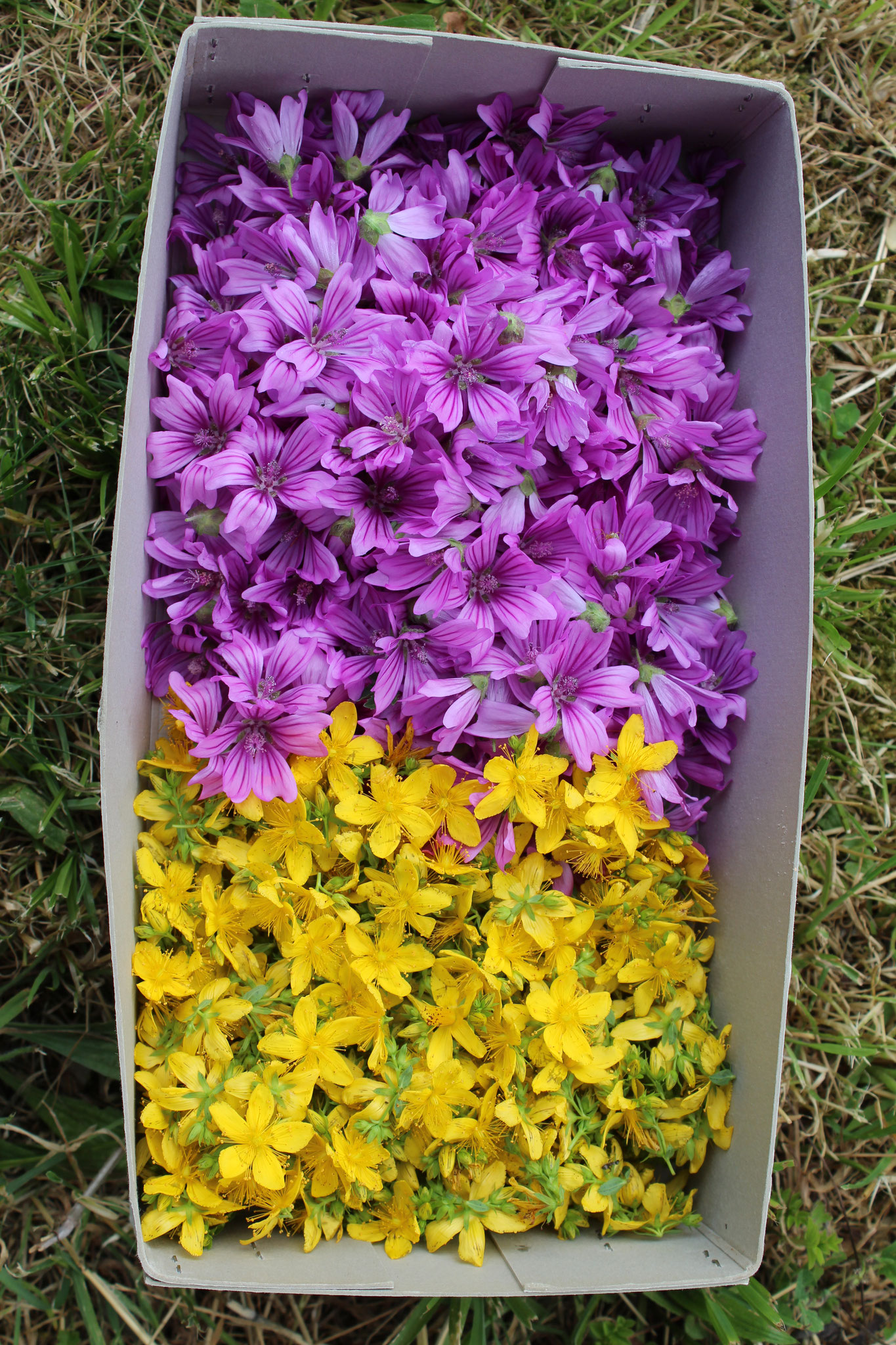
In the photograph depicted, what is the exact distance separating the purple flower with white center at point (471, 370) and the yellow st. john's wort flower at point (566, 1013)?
572 millimetres

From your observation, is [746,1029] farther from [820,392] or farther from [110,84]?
[110,84]

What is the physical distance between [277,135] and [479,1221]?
1182 millimetres

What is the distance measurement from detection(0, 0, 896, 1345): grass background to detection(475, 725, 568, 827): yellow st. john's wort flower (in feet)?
1.68

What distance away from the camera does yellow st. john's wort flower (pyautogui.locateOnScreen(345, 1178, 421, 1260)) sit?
0.99 m

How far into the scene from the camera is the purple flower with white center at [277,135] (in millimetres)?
1054

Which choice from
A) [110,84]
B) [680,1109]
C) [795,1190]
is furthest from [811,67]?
[795,1190]

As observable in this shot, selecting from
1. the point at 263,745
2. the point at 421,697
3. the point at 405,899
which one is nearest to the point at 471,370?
the point at 421,697

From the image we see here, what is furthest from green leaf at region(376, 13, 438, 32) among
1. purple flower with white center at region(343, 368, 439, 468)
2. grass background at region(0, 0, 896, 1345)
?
purple flower with white center at region(343, 368, 439, 468)

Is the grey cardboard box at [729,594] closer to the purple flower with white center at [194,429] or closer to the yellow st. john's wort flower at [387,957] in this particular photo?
the purple flower with white center at [194,429]

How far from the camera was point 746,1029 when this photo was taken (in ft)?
3.62

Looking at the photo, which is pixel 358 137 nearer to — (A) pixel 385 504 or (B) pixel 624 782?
Result: (A) pixel 385 504

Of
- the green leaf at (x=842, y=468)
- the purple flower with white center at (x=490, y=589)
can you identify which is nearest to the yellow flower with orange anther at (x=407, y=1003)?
the purple flower with white center at (x=490, y=589)

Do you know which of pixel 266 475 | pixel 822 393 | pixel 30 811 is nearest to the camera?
pixel 266 475

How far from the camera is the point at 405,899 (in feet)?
3.26
